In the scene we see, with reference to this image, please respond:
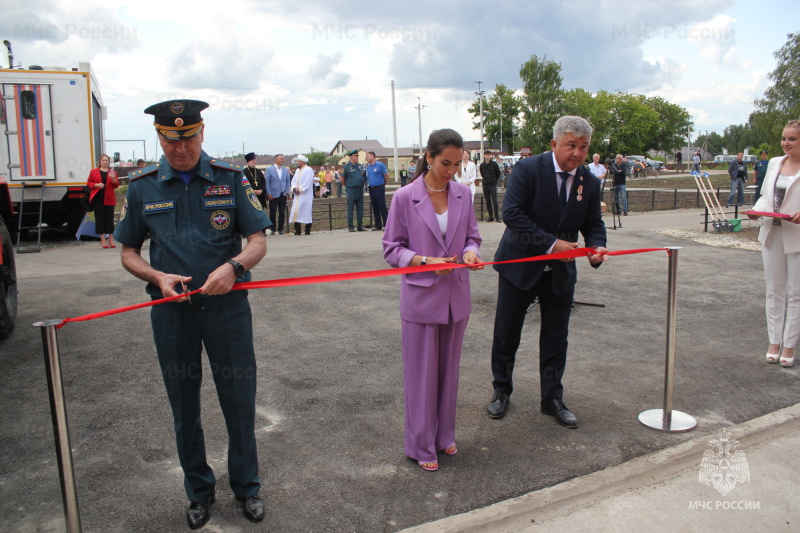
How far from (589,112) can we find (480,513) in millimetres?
95660

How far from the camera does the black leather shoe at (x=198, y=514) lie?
316 cm

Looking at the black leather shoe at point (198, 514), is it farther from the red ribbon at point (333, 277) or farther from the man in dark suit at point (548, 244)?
the man in dark suit at point (548, 244)

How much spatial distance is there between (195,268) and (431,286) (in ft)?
4.30

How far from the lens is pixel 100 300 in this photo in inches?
317

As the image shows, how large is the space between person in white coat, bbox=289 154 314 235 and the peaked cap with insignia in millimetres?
11997

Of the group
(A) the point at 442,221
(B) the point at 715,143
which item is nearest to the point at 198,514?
(A) the point at 442,221

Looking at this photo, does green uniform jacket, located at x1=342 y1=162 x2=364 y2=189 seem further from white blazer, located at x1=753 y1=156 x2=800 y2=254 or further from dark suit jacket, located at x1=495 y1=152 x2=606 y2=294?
dark suit jacket, located at x1=495 y1=152 x2=606 y2=294

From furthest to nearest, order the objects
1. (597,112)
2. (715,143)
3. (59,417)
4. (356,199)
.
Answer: (715,143) → (597,112) → (356,199) → (59,417)

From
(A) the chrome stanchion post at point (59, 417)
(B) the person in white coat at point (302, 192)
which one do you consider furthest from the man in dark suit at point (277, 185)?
(A) the chrome stanchion post at point (59, 417)

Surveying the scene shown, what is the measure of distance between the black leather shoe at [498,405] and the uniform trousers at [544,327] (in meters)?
0.07

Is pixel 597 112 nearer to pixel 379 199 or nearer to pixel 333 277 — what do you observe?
pixel 379 199

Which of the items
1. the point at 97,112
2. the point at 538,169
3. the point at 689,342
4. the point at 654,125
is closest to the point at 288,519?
the point at 538,169

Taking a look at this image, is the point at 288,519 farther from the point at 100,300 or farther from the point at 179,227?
the point at 100,300

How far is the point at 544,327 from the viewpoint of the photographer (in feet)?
14.9
